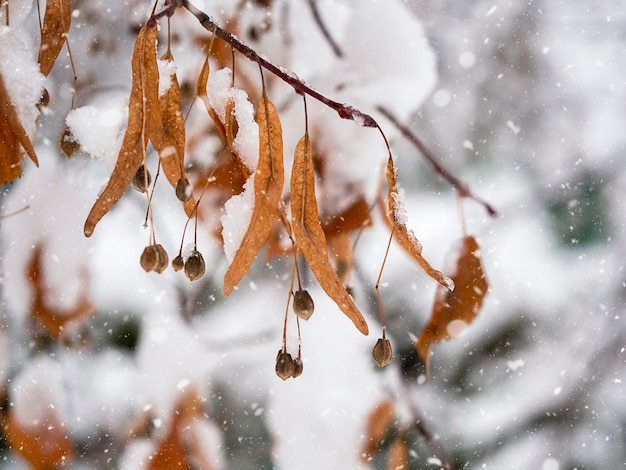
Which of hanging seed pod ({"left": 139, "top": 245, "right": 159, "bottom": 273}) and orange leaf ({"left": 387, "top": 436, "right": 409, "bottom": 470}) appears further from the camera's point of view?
orange leaf ({"left": 387, "top": 436, "right": 409, "bottom": 470})

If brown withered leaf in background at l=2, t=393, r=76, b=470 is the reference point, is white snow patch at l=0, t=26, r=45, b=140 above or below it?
above

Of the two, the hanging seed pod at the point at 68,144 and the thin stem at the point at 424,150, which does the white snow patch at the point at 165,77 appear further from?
the thin stem at the point at 424,150

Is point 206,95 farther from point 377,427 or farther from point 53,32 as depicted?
point 377,427

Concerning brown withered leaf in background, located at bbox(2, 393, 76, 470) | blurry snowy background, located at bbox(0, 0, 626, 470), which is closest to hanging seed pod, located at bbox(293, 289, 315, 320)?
blurry snowy background, located at bbox(0, 0, 626, 470)

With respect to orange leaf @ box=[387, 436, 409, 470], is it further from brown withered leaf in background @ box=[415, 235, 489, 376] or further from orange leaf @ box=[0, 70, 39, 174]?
orange leaf @ box=[0, 70, 39, 174]

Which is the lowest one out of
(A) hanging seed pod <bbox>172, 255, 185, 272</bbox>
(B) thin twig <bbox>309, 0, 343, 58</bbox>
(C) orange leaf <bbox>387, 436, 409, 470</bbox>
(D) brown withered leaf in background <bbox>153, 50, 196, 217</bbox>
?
(C) orange leaf <bbox>387, 436, 409, 470</bbox>

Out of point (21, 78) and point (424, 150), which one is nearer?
point (21, 78)

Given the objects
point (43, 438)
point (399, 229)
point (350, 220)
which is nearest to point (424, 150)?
point (350, 220)
